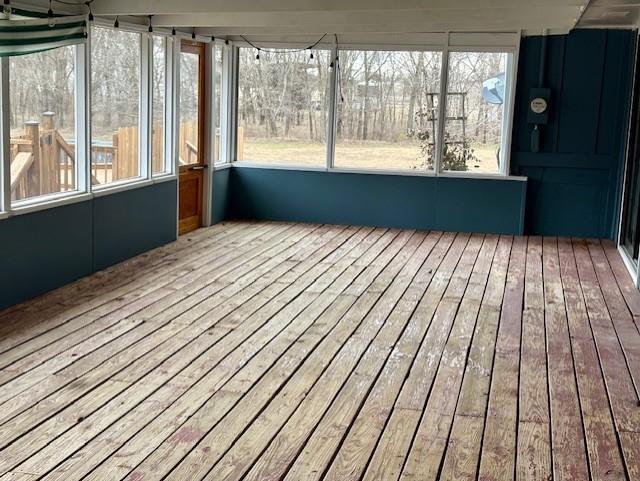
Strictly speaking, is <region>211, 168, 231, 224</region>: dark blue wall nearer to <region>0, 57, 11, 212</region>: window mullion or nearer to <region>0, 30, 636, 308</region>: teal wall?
<region>0, 30, 636, 308</region>: teal wall

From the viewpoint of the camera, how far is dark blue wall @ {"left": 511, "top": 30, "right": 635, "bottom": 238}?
9094mm

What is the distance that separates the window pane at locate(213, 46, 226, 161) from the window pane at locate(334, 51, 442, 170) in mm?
1405

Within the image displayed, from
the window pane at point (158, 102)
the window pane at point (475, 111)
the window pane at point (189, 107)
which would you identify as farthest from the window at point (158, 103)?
the window pane at point (475, 111)

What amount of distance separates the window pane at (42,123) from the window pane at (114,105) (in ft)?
1.24

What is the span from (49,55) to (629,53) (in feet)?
19.9

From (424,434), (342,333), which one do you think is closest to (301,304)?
(342,333)

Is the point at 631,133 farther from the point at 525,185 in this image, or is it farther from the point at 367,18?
the point at 367,18

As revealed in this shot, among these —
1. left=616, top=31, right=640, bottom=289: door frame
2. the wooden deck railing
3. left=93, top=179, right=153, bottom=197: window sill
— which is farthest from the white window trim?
left=93, top=179, right=153, bottom=197: window sill

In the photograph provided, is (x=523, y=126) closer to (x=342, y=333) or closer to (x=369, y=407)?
(x=342, y=333)

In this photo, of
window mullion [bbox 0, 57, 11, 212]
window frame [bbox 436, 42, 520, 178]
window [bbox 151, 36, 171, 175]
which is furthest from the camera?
window frame [bbox 436, 42, 520, 178]

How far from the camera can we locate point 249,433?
12.2 ft

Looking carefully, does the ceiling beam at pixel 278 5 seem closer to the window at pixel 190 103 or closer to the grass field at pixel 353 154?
the window at pixel 190 103

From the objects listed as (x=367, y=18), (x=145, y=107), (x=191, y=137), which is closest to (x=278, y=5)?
(x=367, y=18)

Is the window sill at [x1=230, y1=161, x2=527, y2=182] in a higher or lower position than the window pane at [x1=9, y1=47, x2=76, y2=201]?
lower
